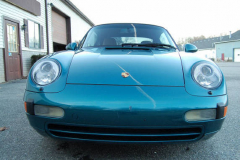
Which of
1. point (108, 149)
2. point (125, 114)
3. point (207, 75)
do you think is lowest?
point (108, 149)

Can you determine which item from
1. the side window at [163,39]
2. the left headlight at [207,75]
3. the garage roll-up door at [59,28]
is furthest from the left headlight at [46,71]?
the garage roll-up door at [59,28]

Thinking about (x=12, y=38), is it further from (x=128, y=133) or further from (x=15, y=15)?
(x=128, y=133)

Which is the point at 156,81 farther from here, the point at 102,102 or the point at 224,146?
the point at 224,146

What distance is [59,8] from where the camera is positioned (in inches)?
531

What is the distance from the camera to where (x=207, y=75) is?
158cm

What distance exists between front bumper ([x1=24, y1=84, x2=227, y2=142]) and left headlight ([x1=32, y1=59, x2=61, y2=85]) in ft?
0.46

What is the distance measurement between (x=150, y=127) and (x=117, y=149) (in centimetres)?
55

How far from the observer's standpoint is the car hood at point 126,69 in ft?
4.93

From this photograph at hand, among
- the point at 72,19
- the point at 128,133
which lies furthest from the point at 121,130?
the point at 72,19

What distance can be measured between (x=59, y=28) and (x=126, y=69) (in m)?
14.4

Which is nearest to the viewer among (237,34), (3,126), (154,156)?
(154,156)

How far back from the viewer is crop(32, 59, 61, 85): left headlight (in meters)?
1.55

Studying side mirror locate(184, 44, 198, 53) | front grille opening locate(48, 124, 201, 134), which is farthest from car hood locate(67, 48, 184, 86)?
side mirror locate(184, 44, 198, 53)

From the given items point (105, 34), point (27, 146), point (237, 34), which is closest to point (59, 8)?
point (105, 34)
